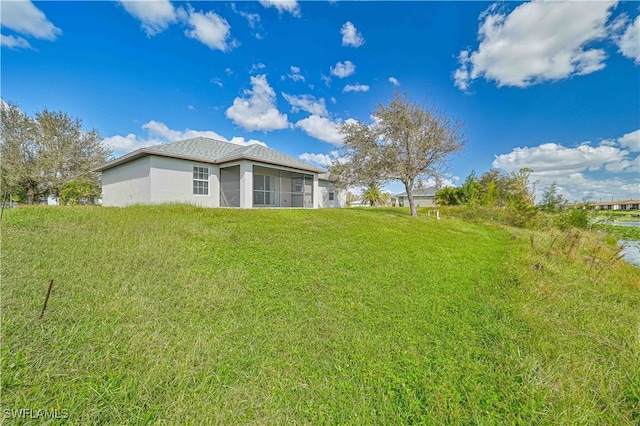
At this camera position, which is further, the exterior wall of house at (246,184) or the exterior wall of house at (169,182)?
the exterior wall of house at (246,184)

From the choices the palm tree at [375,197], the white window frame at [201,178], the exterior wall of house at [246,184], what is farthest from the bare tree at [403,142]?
the palm tree at [375,197]

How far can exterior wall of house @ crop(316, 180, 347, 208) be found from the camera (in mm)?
21484

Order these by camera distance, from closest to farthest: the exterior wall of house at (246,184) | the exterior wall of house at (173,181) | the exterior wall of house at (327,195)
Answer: the exterior wall of house at (173,181)
the exterior wall of house at (246,184)
the exterior wall of house at (327,195)

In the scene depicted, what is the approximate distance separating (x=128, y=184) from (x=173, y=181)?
3.21 metres

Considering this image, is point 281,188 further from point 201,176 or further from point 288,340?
point 288,340

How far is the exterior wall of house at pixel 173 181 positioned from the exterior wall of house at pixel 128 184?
346 millimetres

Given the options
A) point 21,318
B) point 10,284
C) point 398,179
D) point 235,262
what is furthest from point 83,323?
point 398,179

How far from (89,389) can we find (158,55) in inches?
568

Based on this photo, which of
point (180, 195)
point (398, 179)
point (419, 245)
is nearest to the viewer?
point (419, 245)

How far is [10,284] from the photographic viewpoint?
111 inches

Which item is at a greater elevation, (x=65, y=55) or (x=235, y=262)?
(x=65, y=55)

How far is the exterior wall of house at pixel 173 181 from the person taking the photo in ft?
38.2

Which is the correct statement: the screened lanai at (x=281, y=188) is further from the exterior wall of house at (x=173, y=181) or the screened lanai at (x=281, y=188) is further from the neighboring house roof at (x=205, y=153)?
the exterior wall of house at (x=173, y=181)

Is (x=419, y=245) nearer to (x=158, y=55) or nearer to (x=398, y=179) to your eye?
(x=398, y=179)
